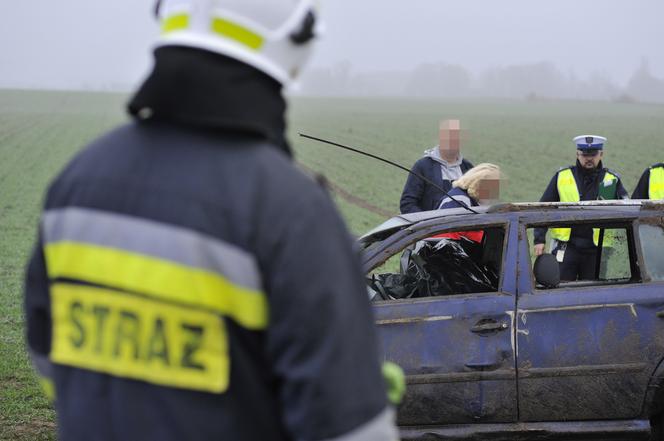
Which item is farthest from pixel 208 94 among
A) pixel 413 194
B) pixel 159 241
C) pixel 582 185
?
pixel 582 185

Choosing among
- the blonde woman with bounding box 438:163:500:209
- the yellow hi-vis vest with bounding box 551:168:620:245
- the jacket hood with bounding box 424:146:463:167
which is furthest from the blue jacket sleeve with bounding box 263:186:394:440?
the yellow hi-vis vest with bounding box 551:168:620:245

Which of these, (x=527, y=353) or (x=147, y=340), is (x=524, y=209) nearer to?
(x=527, y=353)

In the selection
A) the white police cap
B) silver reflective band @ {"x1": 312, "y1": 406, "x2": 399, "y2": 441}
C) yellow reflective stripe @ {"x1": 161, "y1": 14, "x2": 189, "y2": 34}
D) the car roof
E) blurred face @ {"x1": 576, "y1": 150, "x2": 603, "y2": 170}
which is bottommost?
silver reflective band @ {"x1": 312, "y1": 406, "x2": 399, "y2": 441}

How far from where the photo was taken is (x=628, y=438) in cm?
515

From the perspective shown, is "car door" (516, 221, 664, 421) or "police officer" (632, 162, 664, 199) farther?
"police officer" (632, 162, 664, 199)

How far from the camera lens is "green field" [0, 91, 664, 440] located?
730 cm

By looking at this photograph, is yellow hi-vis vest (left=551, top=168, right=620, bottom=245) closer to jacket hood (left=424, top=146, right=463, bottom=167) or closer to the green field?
the green field

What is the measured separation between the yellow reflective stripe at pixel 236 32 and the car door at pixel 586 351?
364cm

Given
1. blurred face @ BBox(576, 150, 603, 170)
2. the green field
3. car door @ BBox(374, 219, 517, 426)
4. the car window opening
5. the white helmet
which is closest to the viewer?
the white helmet

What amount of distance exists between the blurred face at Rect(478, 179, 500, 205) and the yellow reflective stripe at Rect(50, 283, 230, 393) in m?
4.80

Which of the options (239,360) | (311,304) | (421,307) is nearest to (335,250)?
(311,304)

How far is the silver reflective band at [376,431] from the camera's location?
1.60 meters

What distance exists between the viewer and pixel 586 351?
5.04 m

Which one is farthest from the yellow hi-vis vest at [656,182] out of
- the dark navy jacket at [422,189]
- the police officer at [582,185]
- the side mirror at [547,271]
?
the side mirror at [547,271]
